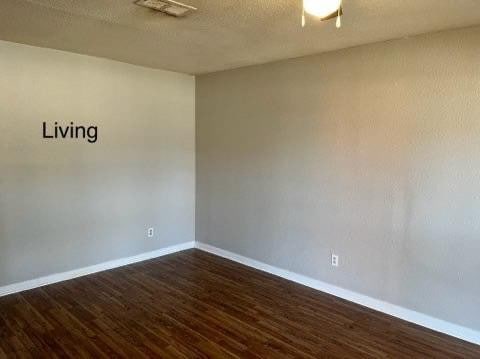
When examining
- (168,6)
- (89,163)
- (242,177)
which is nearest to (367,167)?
(242,177)

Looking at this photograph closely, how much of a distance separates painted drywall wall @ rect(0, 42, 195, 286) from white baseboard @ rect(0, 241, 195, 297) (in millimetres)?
65

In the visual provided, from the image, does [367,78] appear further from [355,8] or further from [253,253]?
[253,253]

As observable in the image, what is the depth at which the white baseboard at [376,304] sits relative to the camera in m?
2.91

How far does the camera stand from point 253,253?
175 inches

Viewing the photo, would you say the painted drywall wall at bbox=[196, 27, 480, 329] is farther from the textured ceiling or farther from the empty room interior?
the textured ceiling

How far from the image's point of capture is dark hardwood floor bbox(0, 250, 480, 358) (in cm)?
272

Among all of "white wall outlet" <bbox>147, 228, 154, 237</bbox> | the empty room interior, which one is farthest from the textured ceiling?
"white wall outlet" <bbox>147, 228, 154, 237</bbox>

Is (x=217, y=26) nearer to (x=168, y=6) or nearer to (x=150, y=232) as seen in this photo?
(x=168, y=6)

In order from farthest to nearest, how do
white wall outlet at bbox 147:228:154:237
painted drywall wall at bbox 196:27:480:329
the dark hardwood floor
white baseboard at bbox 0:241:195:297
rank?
1. white wall outlet at bbox 147:228:154:237
2. white baseboard at bbox 0:241:195:297
3. painted drywall wall at bbox 196:27:480:329
4. the dark hardwood floor

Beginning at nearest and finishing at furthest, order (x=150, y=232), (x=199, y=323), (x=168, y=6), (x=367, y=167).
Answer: (x=168, y=6) < (x=199, y=323) < (x=367, y=167) < (x=150, y=232)

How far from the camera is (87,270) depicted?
13.5ft

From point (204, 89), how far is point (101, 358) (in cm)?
343

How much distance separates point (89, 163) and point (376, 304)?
3324 millimetres

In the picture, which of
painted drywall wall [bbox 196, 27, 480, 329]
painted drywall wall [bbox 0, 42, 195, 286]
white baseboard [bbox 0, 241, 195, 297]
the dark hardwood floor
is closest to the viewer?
the dark hardwood floor
